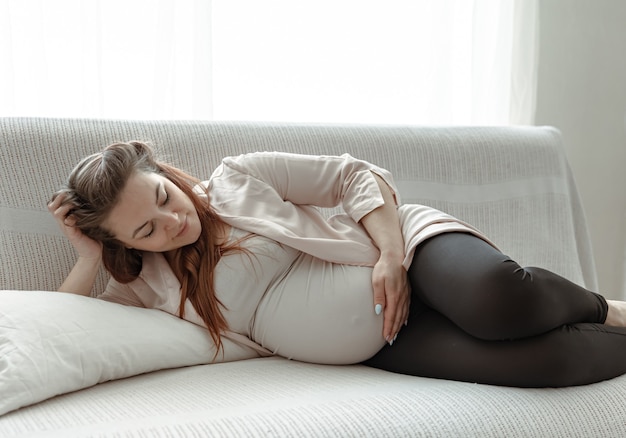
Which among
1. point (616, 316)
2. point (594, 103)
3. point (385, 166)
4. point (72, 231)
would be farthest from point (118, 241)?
point (594, 103)

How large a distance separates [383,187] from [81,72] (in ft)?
3.11

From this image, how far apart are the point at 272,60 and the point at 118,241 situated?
103cm

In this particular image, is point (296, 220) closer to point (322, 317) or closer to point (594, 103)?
point (322, 317)

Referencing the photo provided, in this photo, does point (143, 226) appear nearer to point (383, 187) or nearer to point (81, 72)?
point (383, 187)

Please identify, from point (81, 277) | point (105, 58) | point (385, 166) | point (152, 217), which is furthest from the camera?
point (105, 58)

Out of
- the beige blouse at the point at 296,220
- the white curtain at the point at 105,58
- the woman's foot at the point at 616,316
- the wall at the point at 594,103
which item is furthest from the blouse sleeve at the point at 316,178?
the wall at the point at 594,103

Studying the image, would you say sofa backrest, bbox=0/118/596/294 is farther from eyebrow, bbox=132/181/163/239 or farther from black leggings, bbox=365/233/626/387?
black leggings, bbox=365/233/626/387

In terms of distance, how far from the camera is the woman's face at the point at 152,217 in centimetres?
143

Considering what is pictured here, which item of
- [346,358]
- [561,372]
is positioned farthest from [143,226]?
[561,372]

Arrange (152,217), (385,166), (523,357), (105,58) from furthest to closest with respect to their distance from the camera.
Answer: (105,58) < (385,166) < (152,217) < (523,357)

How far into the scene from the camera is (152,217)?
1431 mm

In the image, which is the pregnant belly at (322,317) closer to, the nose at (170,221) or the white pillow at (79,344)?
the white pillow at (79,344)

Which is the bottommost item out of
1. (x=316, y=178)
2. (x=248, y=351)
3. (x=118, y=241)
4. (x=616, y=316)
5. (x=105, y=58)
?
(x=248, y=351)

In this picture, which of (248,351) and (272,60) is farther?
(272,60)
